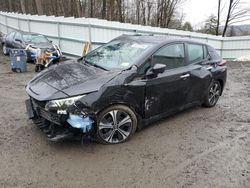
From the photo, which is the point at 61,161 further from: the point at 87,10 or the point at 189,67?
the point at 87,10

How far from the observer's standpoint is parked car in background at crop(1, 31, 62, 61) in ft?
40.3

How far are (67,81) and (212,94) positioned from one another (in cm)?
363

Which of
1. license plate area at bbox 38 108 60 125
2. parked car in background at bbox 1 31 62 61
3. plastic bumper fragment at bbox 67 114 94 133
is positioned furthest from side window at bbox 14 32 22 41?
plastic bumper fragment at bbox 67 114 94 133

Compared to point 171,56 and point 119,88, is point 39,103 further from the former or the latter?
point 171,56

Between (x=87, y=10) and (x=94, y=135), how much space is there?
85.3ft

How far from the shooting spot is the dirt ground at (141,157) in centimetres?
347

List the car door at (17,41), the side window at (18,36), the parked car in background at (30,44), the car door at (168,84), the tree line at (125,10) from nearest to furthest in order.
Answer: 1. the car door at (168,84)
2. the parked car in background at (30,44)
3. the car door at (17,41)
4. the side window at (18,36)
5. the tree line at (125,10)

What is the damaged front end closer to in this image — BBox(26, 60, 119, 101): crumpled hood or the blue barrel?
BBox(26, 60, 119, 101): crumpled hood

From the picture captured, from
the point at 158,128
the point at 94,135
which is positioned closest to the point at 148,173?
the point at 94,135

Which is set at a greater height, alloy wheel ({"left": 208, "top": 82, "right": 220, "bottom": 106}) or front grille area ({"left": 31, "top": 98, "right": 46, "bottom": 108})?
front grille area ({"left": 31, "top": 98, "right": 46, "bottom": 108})

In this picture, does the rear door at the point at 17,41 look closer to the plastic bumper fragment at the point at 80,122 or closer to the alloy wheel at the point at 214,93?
the alloy wheel at the point at 214,93

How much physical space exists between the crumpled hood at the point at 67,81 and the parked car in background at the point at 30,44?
7493mm

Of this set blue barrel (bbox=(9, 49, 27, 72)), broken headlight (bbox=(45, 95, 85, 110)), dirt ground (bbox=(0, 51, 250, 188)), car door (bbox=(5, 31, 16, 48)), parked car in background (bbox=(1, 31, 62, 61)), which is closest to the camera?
dirt ground (bbox=(0, 51, 250, 188))

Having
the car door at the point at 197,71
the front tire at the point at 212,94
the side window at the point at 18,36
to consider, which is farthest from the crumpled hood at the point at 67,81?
the side window at the point at 18,36
